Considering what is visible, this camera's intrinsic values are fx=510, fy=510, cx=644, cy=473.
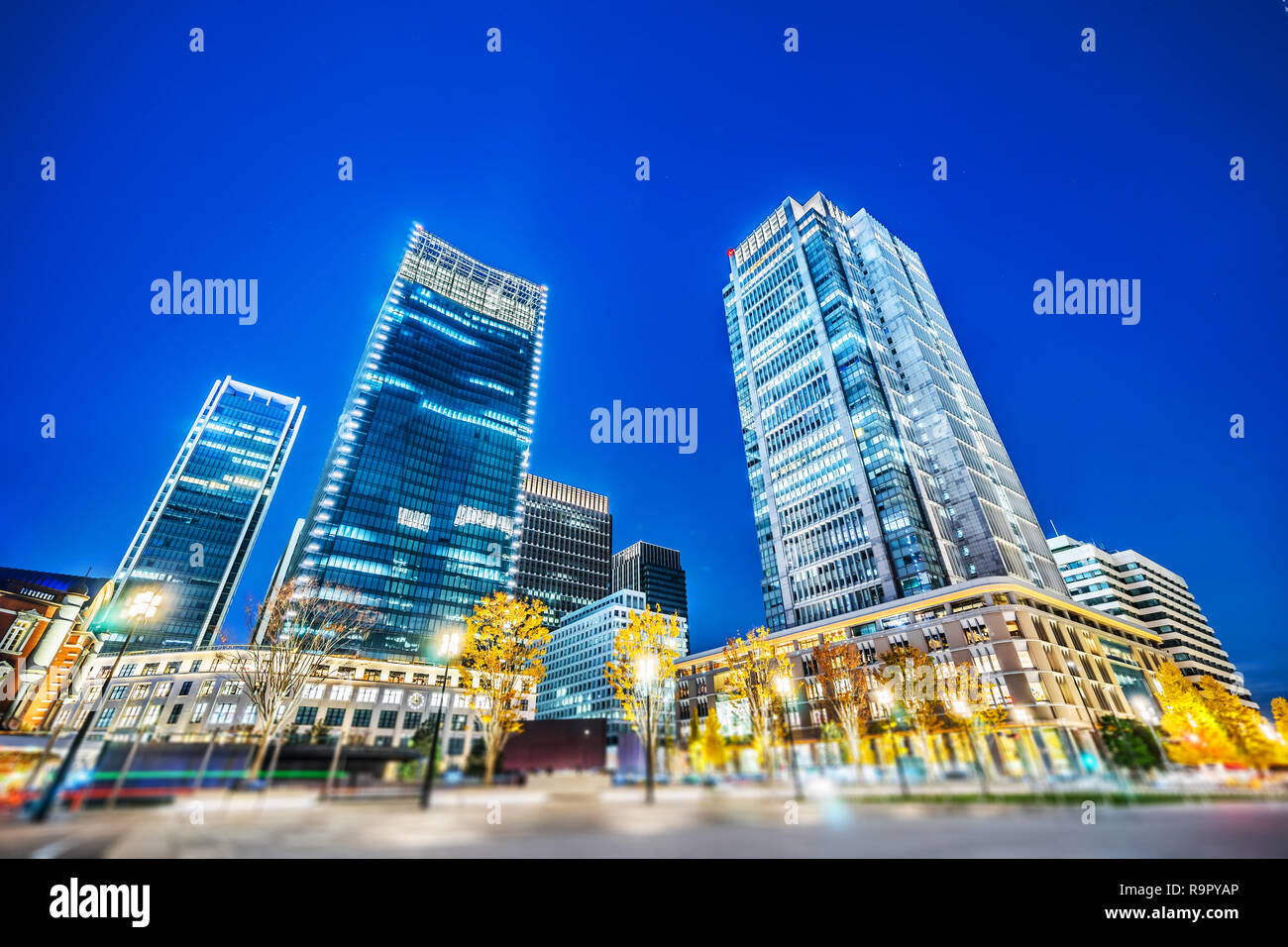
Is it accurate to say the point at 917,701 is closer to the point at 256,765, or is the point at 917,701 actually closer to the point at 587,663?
the point at 256,765

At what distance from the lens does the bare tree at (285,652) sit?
2694cm

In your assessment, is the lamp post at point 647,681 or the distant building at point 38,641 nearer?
the lamp post at point 647,681

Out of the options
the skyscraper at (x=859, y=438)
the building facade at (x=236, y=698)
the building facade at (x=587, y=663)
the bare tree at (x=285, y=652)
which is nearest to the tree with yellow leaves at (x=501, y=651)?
the bare tree at (x=285, y=652)

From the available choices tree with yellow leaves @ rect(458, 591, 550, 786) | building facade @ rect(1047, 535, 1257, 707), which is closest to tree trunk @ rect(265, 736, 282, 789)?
tree with yellow leaves @ rect(458, 591, 550, 786)

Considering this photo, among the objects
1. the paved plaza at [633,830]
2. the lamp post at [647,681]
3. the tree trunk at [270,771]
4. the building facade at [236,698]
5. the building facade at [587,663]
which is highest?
the building facade at [587,663]

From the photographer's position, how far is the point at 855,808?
1393 centimetres

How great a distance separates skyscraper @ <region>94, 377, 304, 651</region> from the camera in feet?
403

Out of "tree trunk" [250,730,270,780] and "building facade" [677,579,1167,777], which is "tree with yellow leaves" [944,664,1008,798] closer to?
"building facade" [677,579,1167,777]

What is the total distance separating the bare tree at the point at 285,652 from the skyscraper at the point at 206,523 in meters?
53.4

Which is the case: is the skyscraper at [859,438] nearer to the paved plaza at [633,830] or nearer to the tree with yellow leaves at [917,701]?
the tree with yellow leaves at [917,701]

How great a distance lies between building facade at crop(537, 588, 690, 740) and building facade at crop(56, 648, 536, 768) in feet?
131

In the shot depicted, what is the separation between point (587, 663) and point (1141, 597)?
4941 inches
